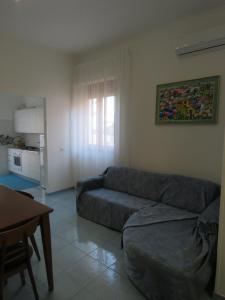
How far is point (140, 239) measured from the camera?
201 centimetres

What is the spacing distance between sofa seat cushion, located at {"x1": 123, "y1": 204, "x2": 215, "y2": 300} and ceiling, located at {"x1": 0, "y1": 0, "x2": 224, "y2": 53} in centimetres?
271

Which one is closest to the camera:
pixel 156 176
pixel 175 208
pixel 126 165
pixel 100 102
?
pixel 175 208

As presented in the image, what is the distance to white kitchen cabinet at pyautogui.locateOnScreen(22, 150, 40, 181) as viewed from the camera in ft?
17.5

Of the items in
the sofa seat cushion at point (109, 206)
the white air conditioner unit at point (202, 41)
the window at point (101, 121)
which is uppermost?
the white air conditioner unit at point (202, 41)

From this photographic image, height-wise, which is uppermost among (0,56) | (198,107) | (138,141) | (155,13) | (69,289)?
(155,13)

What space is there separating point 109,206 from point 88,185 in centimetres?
62

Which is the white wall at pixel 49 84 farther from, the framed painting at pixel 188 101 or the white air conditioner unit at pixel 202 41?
the white air conditioner unit at pixel 202 41

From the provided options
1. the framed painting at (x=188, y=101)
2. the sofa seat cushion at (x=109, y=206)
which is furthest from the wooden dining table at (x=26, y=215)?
the framed painting at (x=188, y=101)

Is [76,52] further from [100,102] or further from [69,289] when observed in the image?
[69,289]

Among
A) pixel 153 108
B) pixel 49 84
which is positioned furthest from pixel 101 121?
pixel 49 84

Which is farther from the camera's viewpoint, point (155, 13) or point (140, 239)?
point (155, 13)

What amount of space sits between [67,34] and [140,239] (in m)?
3.33

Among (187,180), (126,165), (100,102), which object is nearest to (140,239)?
(187,180)

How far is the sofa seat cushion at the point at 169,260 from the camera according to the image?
1611 millimetres
